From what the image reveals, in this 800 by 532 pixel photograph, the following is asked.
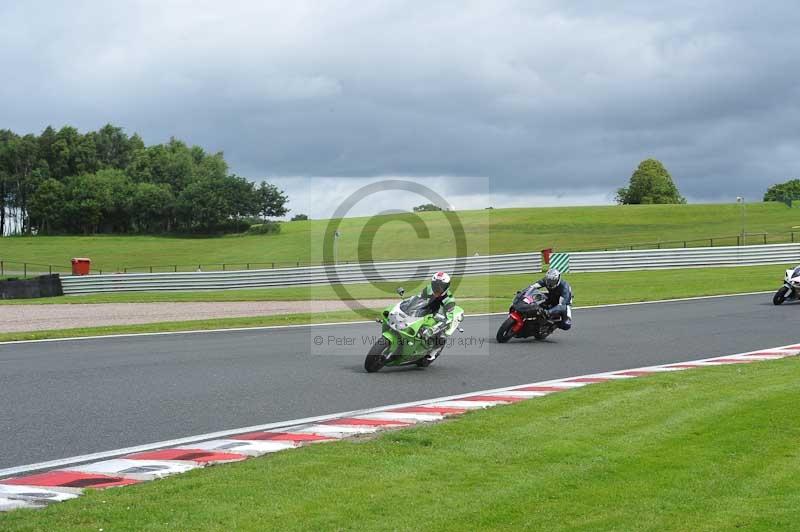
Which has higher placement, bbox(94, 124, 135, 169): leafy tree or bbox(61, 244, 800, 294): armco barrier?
bbox(94, 124, 135, 169): leafy tree

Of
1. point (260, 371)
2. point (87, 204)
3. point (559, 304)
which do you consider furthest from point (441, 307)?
point (87, 204)

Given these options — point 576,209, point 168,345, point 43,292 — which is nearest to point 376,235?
point 576,209

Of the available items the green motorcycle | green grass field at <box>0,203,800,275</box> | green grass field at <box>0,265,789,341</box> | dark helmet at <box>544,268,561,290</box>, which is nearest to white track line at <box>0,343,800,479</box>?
the green motorcycle

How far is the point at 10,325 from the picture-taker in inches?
991

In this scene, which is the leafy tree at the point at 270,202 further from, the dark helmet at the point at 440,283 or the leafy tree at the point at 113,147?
the dark helmet at the point at 440,283

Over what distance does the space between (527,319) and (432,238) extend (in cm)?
5909

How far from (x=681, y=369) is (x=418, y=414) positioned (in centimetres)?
552

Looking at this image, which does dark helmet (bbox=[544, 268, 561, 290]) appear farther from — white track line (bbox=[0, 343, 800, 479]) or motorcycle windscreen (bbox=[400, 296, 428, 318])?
motorcycle windscreen (bbox=[400, 296, 428, 318])

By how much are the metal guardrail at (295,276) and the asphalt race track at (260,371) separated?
76.1 feet

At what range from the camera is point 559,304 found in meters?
19.2

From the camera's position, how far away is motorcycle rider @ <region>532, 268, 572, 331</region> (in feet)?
62.3

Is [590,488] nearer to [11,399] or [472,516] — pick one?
[472,516]

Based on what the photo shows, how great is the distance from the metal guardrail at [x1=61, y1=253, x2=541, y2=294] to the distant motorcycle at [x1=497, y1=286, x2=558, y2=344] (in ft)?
89.0

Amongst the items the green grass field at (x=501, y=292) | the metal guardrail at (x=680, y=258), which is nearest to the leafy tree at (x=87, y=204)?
the green grass field at (x=501, y=292)
